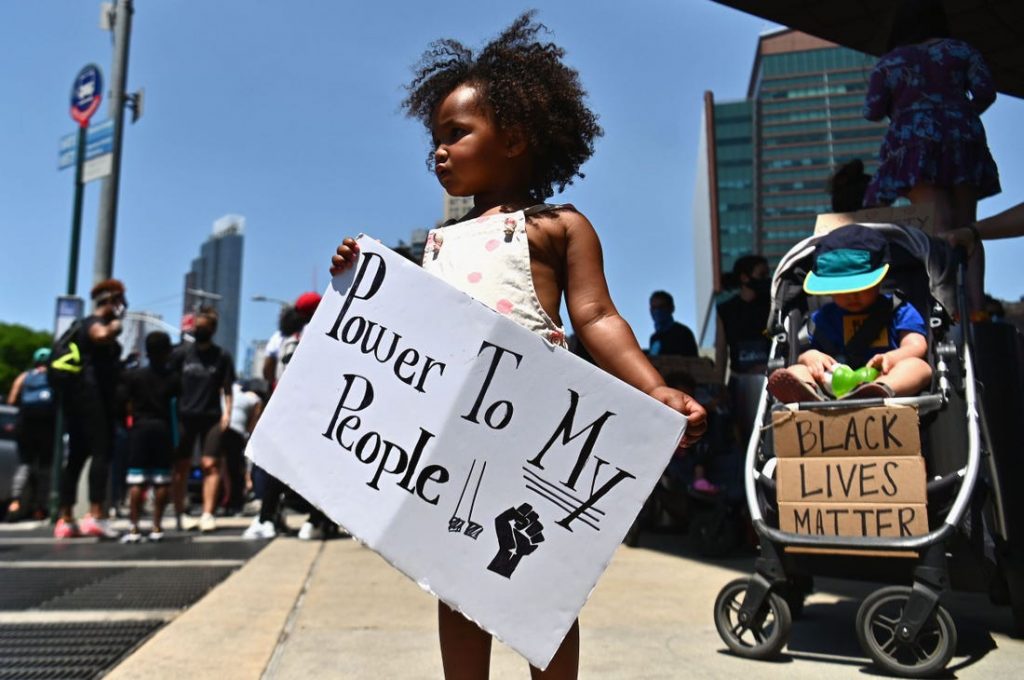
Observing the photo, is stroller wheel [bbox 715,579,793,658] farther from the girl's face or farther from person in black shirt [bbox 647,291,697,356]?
person in black shirt [bbox 647,291,697,356]

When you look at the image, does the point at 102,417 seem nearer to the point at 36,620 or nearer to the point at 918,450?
the point at 36,620

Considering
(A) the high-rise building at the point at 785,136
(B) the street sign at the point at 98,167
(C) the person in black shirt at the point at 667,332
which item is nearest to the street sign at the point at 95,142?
(B) the street sign at the point at 98,167

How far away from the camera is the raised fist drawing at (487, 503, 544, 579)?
1.56 m

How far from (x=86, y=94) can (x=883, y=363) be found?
10.6 meters

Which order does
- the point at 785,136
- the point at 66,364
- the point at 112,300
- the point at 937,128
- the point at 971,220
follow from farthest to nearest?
the point at 785,136, the point at 112,300, the point at 66,364, the point at 971,220, the point at 937,128

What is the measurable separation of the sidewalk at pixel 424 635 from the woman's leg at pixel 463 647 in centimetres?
85

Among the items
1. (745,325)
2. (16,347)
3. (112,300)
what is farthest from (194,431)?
(16,347)

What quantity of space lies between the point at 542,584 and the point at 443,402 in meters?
0.37

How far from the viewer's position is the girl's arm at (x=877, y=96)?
409cm

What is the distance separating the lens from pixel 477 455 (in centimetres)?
161

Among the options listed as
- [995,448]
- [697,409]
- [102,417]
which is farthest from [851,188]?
[102,417]

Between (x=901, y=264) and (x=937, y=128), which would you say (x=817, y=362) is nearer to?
(x=901, y=264)

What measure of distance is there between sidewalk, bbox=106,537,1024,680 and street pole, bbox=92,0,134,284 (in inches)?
269

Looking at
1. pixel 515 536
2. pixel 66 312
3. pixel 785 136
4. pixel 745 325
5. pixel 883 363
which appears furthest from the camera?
pixel 785 136
